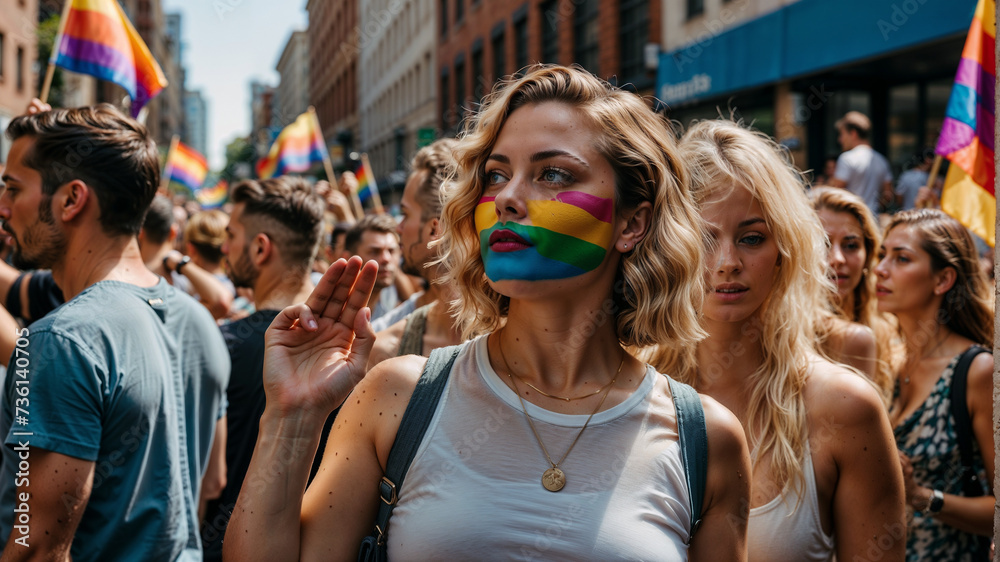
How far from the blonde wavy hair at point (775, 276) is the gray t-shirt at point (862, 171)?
5423 mm

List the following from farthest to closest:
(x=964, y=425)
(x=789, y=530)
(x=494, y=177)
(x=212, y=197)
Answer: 1. (x=212, y=197)
2. (x=964, y=425)
3. (x=789, y=530)
4. (x=494, y=177)

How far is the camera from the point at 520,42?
21.0 metres

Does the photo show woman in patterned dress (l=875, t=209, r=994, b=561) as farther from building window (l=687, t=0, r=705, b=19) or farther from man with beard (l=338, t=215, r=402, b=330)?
building window (l=687, t=0, r=705, b=19)

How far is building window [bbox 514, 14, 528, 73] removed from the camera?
2050cm

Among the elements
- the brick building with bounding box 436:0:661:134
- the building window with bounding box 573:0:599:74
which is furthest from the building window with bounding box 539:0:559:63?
the building window with bounding box 573:0:599:74

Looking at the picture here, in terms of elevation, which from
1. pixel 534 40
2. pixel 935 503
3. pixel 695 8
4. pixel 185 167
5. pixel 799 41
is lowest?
pixel 935 503

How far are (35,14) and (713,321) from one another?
31377 mm

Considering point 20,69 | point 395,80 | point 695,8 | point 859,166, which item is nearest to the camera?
point 859,166

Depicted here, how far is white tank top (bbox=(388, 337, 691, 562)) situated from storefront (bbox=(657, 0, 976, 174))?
7.51 metres

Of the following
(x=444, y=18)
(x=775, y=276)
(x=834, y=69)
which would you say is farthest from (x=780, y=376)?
(x=444, y=18)

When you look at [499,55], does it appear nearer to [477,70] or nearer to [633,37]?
[477,70]

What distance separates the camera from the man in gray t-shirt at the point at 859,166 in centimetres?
746

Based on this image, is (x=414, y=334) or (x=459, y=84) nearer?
(x=414, y=334)

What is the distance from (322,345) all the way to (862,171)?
6.99 metres
